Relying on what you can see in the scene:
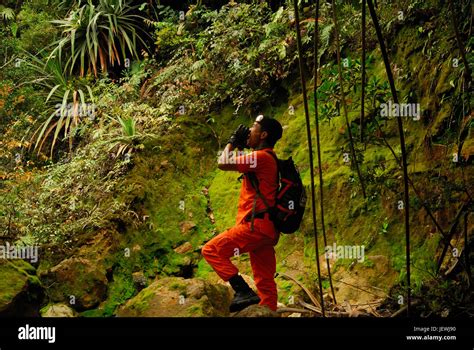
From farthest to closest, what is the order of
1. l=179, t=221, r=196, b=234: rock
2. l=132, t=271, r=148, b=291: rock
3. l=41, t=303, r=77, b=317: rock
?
l=179, t=221, r=196, b=234: rock
l=132, t=271, r=148, b=291: rock
l=41, t=303, r=77, b=317: rock

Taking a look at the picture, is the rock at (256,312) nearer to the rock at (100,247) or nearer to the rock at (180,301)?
the rock at (180,301)

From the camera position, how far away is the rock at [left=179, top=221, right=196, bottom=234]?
4.84m

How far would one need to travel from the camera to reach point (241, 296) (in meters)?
3.34

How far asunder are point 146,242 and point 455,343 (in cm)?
280

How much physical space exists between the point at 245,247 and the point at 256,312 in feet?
1.32

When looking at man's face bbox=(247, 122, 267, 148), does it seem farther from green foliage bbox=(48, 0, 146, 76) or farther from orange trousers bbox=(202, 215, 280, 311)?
green foliage bbox=(48, 0, 146, 76)

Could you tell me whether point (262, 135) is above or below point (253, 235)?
above

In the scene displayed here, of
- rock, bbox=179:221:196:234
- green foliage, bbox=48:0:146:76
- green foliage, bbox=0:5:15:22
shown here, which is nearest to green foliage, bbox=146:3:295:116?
green foliage, bbox=48:0:146:76

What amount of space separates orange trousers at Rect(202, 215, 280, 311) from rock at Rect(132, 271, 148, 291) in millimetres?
1357

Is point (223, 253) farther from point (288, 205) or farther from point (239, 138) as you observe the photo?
point (239, 138)

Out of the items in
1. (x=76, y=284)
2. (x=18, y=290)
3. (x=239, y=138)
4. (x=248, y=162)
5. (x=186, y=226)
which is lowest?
(x=76, y=284)

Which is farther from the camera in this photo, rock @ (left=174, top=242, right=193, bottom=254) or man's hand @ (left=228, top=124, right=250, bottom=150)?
rock @ (left=174, top=242, right=193, bottom=254)

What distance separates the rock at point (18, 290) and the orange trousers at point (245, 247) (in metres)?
1.14

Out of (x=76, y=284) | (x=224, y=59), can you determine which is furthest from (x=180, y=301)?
(x=224, y=59)
